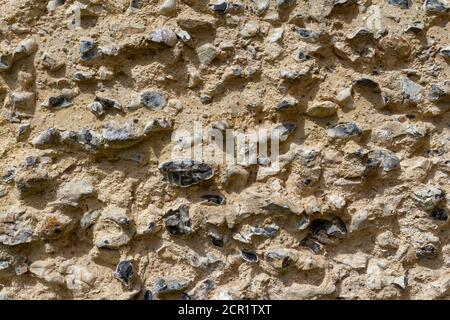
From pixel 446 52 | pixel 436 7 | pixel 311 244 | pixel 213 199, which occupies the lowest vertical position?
pixel 311 244

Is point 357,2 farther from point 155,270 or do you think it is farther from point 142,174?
point 155,270

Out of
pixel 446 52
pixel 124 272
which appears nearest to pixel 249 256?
pixel 124 272

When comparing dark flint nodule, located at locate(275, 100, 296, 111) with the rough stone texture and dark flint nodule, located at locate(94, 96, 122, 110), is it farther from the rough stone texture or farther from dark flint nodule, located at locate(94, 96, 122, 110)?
dark flint nodule, located at locate(94, 96, 122, 110)

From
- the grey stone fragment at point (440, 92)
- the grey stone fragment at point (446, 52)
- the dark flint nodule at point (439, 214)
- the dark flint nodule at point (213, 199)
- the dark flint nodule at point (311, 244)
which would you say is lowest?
the dark flint nodule at point (311, 244)

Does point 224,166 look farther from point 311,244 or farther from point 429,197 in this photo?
point 429,197

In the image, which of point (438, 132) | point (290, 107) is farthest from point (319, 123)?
point (438, 132)

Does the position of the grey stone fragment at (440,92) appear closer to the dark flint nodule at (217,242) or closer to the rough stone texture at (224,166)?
the rough stone texture at (224,166)

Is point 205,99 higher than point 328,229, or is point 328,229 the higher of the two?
point 205,99

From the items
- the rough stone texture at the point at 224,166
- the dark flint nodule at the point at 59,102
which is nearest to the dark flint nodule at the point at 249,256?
the rough stone texture at the point at 224,166
